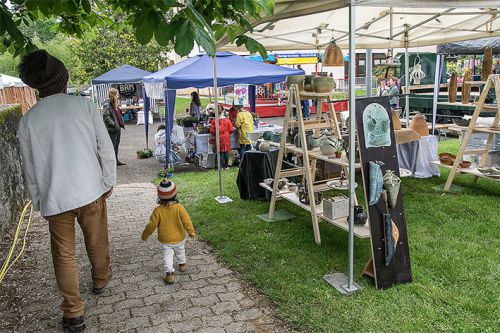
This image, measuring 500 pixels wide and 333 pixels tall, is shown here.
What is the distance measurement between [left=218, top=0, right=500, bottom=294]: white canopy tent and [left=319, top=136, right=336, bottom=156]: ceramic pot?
89 centimetres

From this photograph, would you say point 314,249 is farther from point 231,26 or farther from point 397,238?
point 231,26

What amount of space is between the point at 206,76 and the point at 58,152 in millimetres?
6451

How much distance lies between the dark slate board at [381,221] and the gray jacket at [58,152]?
2108 mm

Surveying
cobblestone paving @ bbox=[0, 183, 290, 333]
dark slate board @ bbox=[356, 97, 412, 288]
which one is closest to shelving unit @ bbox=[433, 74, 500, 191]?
dark slate board @ bbox=[356, 97, 412, 288]

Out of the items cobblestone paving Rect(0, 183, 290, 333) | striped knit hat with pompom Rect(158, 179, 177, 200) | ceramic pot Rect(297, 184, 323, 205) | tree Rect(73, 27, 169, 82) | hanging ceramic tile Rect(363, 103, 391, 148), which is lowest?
cobblestone paving Rect(0, 183, 290, 333)

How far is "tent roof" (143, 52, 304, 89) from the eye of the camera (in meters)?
8.88

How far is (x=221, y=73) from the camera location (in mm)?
9445

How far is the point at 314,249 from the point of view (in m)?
4.41

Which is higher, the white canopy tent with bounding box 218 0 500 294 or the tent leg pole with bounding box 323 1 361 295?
the white canopy tent with bounding box 218 0 500 294

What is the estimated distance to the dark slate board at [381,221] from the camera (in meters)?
3.52

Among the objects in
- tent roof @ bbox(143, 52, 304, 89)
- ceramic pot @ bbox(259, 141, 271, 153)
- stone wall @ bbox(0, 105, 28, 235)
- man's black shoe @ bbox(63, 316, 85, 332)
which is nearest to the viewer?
man's black shoe @ bbox(63, 316, 85, 332)

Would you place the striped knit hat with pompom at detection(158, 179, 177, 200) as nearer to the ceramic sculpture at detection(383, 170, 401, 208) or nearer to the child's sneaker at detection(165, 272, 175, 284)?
the child's sneaker at detection(165, 272, 175, 284)

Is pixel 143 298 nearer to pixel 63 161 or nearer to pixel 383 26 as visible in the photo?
pixel 63 161

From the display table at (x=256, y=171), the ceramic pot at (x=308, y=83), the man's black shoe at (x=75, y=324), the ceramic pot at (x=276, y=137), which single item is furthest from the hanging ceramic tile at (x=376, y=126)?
the display table at (x=256, y=171)
